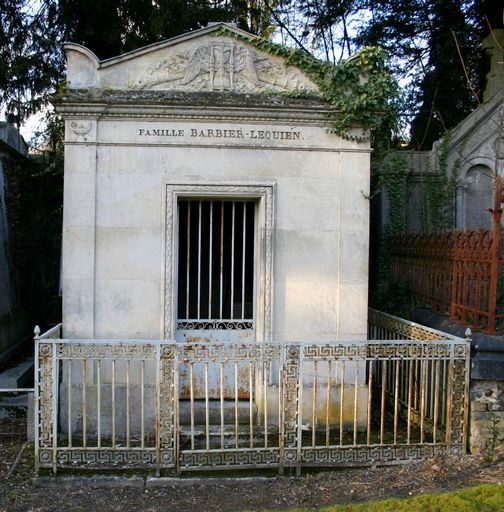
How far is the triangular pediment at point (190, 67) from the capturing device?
21.0ft

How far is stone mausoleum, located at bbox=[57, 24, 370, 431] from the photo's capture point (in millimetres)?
6418

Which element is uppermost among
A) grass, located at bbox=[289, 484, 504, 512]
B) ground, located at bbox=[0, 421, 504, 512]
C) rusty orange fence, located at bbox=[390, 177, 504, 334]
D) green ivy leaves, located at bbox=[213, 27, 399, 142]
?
green ivy leaves, located at bbox=[213, 27, 399, 142]

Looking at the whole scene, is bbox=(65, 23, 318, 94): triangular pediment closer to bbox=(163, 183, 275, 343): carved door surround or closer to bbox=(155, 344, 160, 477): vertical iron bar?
bbox=(163, 183, 275, 343): carved door surround

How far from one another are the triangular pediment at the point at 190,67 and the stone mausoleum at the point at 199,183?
0.01 metres

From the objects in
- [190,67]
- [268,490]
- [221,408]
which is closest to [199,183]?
[190,67]

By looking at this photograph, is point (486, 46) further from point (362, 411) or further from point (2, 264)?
point (2, 264)

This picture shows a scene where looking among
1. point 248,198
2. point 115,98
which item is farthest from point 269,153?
point 115,98

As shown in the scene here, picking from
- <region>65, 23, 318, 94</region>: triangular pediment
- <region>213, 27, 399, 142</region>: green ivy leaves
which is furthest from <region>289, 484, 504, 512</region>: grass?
<region>65, 23, 318, 94</region>: triangular pediment

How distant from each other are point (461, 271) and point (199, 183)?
3.05 metres

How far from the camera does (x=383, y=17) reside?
1542cm

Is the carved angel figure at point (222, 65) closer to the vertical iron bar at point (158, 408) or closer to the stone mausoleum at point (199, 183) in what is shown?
the stone mausoleum at point (199, 183)

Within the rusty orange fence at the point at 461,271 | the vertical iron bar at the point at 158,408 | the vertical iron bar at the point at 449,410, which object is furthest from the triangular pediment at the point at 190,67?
the vertical iron bar at the point at 449,410

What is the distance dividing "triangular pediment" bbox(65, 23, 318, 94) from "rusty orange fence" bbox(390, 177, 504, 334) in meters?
2.55

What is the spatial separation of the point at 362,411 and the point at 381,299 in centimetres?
237
